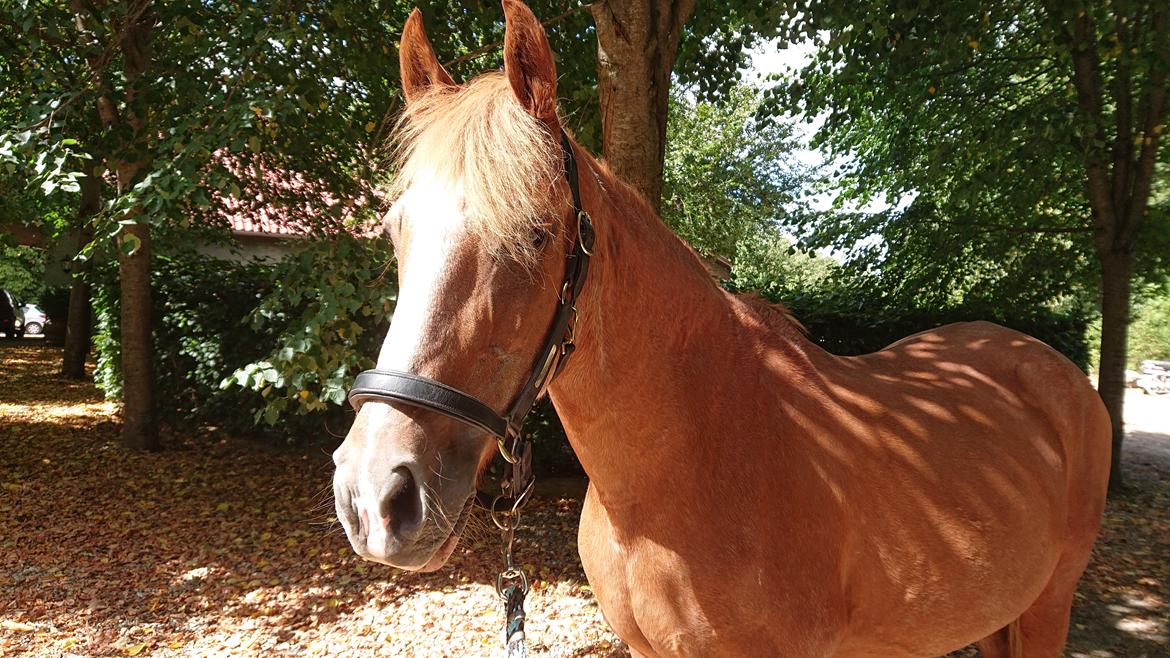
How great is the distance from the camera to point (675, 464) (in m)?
1.73

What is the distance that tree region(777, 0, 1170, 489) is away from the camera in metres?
5.77

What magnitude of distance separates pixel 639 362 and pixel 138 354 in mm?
8565

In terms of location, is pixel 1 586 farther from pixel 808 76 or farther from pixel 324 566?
pixel 808 76

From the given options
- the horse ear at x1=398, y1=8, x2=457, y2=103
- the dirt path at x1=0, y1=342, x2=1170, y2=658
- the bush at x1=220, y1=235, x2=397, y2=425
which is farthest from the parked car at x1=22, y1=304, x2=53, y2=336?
the horse ear at x1=398, y1=8, x2=457, y2=103

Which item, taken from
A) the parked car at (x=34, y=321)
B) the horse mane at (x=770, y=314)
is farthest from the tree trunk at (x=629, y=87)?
the parked car at (x=34, y=321)

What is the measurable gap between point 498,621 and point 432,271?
4104 millimetres

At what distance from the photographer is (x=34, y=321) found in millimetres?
31250

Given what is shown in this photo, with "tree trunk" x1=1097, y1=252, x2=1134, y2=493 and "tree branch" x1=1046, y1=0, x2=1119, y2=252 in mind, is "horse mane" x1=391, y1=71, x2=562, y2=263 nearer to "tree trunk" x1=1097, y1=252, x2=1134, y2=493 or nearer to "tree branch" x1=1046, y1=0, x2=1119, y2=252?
"tree branch" x1=1046, y1=0, x2=1119, y2=252

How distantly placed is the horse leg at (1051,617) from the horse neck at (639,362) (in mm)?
1999

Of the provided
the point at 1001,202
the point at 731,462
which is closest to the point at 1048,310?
the point at 1001,202

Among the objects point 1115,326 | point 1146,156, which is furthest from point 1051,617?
point 1146,156

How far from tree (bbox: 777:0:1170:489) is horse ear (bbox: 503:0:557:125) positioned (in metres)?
4.76

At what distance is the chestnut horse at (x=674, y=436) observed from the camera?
127 cm

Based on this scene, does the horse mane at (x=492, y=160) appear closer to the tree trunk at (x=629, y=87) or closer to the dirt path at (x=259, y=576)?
the tree trunk at (x=629, y=87)
